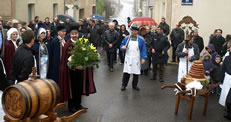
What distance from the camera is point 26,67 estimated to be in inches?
216

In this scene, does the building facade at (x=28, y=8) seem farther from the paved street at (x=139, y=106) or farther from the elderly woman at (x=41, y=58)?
the elderly woman at (x=41, y=58)

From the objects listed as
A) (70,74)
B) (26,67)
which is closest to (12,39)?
(70,74)

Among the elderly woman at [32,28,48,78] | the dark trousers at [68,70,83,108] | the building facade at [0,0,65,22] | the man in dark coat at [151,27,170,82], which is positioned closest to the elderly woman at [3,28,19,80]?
the elderly woman at [32,28,48,78]

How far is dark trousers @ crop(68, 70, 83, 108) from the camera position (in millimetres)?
7203

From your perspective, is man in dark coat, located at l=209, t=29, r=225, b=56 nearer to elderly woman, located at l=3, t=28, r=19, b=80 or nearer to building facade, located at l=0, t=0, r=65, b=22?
elderly woman, located at l=3, t=28, r=19, b=80

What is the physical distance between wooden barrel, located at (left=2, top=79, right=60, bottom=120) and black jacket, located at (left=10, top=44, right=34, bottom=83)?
1539mm

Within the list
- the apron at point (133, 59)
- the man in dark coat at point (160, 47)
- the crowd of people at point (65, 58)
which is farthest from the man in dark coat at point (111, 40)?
the apron at point (133, 59)

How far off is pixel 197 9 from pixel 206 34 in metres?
1.26

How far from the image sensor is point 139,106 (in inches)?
316

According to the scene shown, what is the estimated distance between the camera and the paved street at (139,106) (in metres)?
7.11

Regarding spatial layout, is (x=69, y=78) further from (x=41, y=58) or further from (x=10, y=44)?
(x=10, y=44)

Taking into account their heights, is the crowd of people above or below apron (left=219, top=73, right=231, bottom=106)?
above

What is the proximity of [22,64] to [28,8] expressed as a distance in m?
17.5

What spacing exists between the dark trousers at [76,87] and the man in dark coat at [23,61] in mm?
1719
